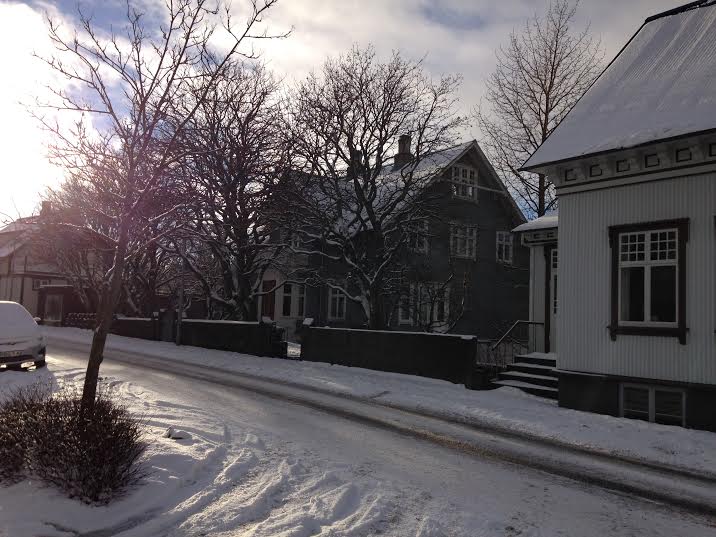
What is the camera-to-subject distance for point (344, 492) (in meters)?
5.79

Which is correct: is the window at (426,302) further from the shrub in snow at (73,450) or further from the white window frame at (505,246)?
the shrub in snow at (73,450)

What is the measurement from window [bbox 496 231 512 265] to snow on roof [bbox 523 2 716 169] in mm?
15767

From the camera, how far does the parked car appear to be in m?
13.7

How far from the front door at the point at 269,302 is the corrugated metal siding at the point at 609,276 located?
72.8ft

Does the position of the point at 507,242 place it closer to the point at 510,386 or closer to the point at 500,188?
the point at 500,188

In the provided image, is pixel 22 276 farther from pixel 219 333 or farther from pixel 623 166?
pixel 623 166

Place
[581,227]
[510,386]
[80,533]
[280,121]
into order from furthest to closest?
[280,121], [510,386], [581,227], [80,533]

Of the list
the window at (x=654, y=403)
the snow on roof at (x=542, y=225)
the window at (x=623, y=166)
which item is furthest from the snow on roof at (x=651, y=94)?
the window at (x=654, y=403)

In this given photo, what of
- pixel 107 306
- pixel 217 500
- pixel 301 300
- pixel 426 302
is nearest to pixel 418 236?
pixel 426 302

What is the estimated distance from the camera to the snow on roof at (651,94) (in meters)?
10.9

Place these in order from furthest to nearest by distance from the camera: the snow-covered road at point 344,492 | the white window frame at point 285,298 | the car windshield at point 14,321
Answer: the white window frame at point 285,298, the car windshield at point 14,321, the snow-covered road at point 344,492

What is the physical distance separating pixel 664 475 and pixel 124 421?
689cm

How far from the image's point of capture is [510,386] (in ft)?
44.8

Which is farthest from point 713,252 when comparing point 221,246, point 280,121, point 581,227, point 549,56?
point 549,56
